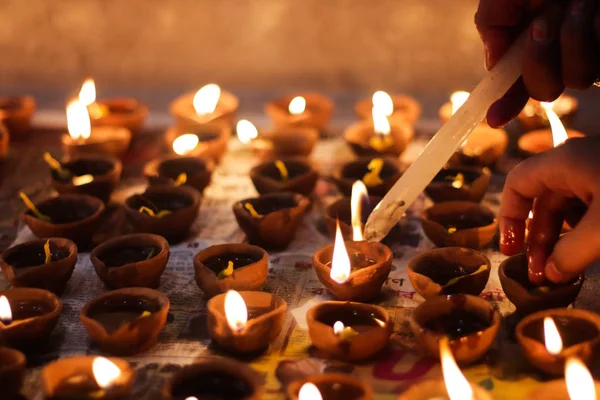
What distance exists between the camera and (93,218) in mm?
1689

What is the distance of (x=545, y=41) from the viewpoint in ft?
4.37

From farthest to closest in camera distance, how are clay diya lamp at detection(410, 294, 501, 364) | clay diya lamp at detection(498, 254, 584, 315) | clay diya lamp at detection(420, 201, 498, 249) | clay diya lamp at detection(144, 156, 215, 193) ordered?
1. clay diya lamp at detection(144, 156, 215, 193)
2. clay diya lamp at detection(420, 201, 498, 249)
3. clay diya lamp at detection(498, 254, 584, 315)
4. clay diya lamp at detection(410, 294, 501, 364)

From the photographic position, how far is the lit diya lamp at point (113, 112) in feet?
7.28

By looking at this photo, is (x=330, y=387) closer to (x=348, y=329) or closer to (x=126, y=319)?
(x=348, y=329)

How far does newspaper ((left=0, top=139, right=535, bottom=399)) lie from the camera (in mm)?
1288

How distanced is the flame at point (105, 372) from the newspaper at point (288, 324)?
57 millimetres

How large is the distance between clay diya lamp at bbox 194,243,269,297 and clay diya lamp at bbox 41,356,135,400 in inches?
10.8

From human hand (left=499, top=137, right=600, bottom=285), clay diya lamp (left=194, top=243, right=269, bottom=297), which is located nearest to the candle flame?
clay diya lamp (left=194, top=243, right=269, bottom=297)

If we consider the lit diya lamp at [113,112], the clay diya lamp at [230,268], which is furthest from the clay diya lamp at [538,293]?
the lit diya lamp at [113,112]

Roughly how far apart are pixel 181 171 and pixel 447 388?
1016 mm

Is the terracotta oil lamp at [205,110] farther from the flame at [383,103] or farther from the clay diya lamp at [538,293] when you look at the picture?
the clay diya lamp at [538,293]

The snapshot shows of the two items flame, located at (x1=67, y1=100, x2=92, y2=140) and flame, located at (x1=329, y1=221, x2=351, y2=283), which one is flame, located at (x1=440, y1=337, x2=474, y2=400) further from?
flame, located at (x1=67, y1=100, x2=92, y2=140)

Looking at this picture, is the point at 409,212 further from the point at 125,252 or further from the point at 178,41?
the point at 178,41

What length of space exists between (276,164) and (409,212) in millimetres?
332
